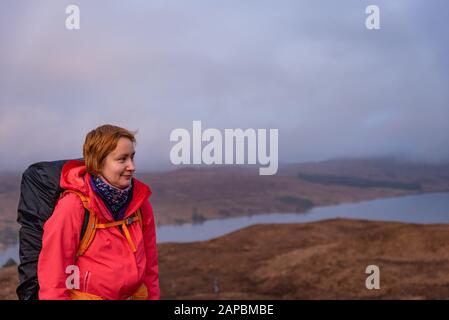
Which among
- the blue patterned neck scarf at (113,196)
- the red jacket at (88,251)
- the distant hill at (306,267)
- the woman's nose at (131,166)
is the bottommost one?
the distant hill at (306,267)

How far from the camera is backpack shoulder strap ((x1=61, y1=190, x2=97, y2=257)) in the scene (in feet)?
8.89

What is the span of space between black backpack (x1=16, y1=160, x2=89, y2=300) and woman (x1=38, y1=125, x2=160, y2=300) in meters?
0.06

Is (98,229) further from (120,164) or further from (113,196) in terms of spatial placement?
(120,164)

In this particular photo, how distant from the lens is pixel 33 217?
2.75 meters

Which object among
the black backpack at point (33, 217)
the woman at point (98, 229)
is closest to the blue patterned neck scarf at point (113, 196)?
the woman at point (98, 229)

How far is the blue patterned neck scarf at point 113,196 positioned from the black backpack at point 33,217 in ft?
0.36

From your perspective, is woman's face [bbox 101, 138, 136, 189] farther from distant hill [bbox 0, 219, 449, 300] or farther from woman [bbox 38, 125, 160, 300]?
distant hill [bbox 0, 219, 449, 300]

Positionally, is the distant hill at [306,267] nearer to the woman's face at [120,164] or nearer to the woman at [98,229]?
the woman at [98,229]

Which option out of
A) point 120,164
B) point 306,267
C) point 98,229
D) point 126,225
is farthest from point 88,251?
point 306,267

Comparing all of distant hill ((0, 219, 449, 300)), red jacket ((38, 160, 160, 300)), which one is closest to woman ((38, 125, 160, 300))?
red jacket ((38, 160, 160, 300))

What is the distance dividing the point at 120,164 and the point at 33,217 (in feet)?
1.49

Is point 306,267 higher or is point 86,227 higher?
point 86,227

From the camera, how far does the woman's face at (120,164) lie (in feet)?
8.91
